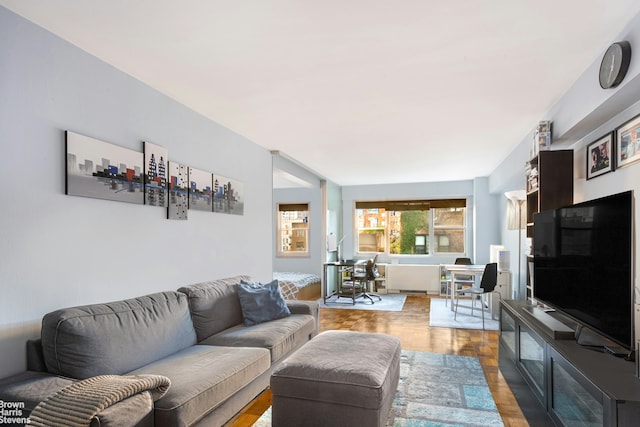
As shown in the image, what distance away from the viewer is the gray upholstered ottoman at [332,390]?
224 centimetres

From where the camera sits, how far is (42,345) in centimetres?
212

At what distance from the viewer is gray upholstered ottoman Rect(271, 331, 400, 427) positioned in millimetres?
2236

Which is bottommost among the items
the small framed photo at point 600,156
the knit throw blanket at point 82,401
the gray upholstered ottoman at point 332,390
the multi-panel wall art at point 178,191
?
the gray upholstered ottoman at point 332,390

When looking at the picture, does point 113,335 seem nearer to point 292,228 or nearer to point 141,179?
point 141,179

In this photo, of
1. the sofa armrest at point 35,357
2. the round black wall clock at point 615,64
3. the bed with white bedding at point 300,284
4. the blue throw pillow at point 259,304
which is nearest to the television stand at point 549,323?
the round black wall clock at point 615,64

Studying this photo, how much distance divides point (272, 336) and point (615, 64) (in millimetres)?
2888

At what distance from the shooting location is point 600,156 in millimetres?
2838

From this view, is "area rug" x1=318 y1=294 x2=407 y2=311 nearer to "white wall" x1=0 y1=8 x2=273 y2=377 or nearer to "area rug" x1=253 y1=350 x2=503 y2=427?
"area rug" x1=253 y1=350 x2=503 y2=427

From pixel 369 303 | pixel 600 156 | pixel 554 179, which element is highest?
pixel 600 156

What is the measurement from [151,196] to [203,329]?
1.15m

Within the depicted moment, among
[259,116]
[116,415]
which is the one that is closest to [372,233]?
[259,116]

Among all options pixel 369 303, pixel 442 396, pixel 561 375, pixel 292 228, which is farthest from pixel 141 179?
pixel 292 228

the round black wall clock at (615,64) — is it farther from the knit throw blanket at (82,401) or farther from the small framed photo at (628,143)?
the knit throw blanket at (82,401)

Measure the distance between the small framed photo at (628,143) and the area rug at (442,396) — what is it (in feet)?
6.17
